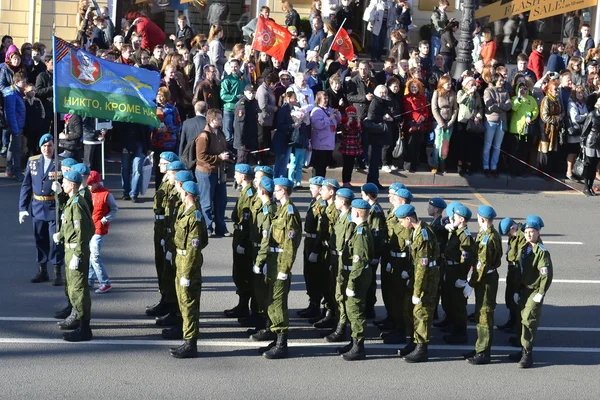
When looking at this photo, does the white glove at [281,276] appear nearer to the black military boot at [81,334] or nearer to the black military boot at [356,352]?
the black military boot at [356,352]

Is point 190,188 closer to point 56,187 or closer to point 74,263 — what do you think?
point 74,263

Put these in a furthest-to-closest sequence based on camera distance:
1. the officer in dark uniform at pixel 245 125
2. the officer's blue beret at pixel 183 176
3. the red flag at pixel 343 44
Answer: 1. the red flag at pixel 343 44
2. the officer in dark uniform at pixel 245 125
3. the officer's blue beret at pixel 183 176

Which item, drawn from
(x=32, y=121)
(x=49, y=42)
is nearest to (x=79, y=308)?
(x=32, y=121)

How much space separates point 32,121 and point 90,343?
842 cm

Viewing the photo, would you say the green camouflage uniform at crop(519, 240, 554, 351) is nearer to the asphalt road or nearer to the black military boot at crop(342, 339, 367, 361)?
the asphalt road

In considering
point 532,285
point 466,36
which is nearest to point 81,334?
point 532,285

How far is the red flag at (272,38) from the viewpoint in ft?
68.1

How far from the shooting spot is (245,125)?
18.2 metres

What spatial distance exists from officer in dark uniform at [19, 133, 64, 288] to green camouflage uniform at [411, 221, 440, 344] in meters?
4.42

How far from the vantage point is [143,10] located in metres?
25.9

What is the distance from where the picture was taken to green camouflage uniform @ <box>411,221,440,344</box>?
11.2 metres

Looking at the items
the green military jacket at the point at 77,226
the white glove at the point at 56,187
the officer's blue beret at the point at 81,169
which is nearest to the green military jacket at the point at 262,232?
the green military jacket at the point at 77,226

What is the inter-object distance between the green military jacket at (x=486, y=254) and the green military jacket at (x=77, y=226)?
3.97 meters

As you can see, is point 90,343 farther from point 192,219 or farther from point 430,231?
point 430,231
